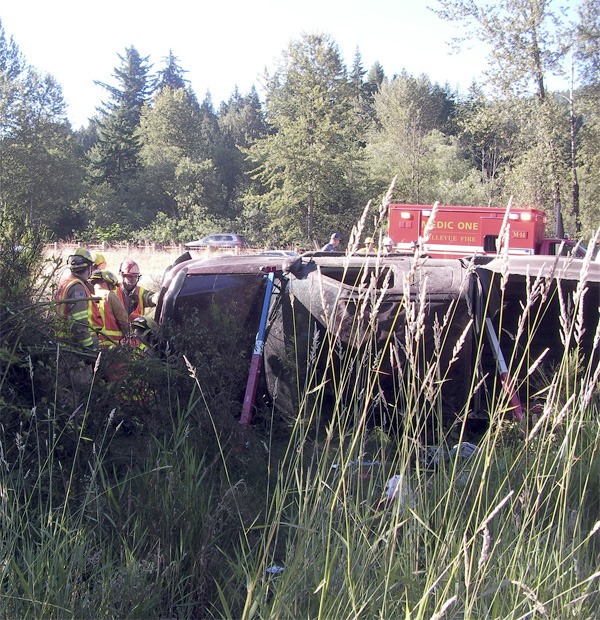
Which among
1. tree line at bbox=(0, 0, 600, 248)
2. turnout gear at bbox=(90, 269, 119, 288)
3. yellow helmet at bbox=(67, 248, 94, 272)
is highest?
tree line at bbox=(0, 0, 600, 248)

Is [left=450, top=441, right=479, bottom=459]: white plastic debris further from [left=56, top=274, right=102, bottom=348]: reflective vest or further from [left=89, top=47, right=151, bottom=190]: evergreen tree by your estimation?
[left=89, top=47, right=151, bottom=190]: evergreen tree

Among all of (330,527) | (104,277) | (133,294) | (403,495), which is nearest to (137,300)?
(133,294)

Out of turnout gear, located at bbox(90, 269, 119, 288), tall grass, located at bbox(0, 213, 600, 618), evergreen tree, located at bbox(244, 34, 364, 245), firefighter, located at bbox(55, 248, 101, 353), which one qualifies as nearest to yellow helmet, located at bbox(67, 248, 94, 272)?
firefighter, located at bbox(55, 248, 101, 353)

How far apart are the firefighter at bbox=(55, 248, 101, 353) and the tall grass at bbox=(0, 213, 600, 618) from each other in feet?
1.13

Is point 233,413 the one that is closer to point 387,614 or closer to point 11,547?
point 11,547

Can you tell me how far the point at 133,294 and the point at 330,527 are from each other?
6034 mm

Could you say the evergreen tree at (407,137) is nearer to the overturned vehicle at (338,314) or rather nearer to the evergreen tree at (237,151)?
the evergreen tree at (237,151)

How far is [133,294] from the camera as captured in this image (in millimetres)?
7637

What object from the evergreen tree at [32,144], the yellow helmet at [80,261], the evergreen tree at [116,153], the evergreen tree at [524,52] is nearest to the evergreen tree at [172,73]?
the evergreen tree at [116,153]

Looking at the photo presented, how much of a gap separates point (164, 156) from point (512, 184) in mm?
37534

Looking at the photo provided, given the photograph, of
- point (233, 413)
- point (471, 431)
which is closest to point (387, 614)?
point (233, 413)

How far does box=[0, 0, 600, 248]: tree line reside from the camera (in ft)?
81.9

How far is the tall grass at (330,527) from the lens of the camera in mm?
1967

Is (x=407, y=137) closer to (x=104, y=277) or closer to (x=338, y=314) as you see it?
(x=104, y=277)
